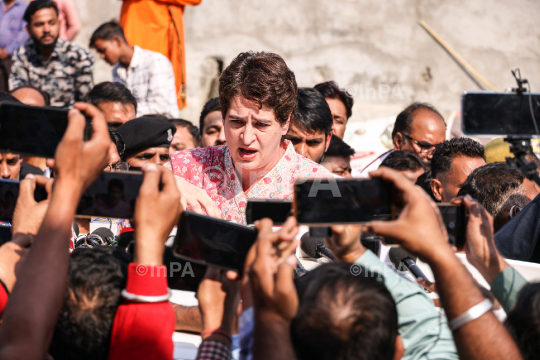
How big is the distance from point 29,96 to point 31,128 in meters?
3.40

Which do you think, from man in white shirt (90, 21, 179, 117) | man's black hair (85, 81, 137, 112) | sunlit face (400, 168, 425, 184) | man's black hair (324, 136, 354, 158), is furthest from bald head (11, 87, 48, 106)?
sunlit face (400, 168, 425, 184)

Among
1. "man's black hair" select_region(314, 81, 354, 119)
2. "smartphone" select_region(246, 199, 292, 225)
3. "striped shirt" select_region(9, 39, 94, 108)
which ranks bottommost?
"smartphone" select_region(246, 199, 292, 225)

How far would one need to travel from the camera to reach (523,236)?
8.22 ft

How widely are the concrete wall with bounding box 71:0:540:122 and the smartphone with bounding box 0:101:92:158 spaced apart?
234 inches

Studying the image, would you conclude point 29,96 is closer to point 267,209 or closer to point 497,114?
point 267,209

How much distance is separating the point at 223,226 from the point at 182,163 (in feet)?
4.18

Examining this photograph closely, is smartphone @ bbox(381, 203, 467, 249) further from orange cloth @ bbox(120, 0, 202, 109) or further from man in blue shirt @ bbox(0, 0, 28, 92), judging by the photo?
man in blue shirt @ bbox(0, 0, 28, 92)

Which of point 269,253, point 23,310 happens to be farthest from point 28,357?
point 269,253

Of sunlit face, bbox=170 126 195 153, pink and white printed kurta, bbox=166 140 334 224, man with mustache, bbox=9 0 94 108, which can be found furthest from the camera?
man with mustache, bbox=9 0 94 108

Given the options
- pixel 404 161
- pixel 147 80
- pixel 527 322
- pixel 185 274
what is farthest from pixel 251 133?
pixel 147 80

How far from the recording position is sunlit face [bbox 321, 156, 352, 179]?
412 centimetres

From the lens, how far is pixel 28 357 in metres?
1.16

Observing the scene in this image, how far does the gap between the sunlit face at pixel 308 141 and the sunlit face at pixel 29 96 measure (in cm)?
217

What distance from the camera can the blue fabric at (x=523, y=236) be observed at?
2.48m
